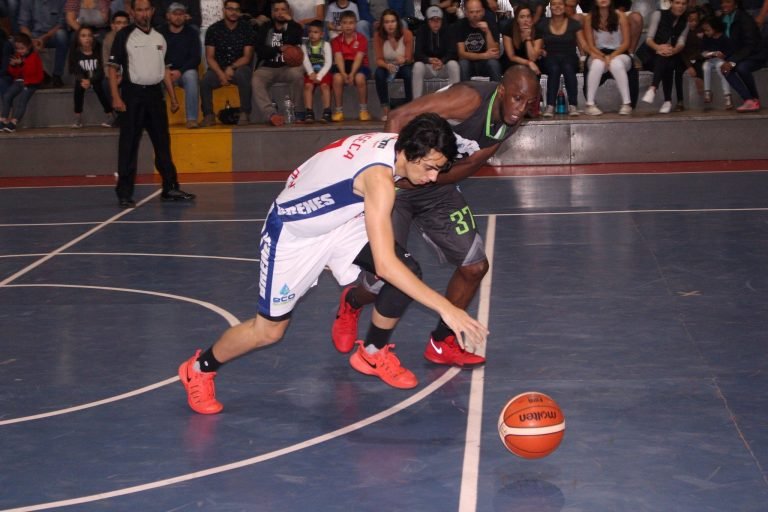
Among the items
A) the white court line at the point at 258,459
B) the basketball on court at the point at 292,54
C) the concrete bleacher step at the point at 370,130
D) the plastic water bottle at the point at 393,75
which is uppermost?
the basketball on court at the point at 292,54

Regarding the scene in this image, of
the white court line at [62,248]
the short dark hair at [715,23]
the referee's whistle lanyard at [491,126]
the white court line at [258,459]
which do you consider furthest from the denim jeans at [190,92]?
the white court line at [258,459]

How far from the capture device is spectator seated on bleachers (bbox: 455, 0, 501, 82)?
16.3 meters

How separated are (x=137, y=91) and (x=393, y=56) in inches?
188

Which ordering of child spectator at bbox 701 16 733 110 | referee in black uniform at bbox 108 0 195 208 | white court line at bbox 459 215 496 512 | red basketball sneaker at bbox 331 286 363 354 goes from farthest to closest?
child spectator at bbox 701 16 733 110, referee in black uniform at bbox 108 0 195 208, red basketball sneaker at bbox 331 286 363 354, white court line at bbox 459 215 496 512

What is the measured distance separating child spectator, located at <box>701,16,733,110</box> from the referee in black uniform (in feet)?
25.5

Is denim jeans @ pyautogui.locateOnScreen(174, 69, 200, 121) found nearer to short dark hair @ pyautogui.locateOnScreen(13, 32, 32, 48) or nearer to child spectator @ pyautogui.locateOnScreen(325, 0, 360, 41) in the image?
child spectator @ pyautogui.locateOnScreen(325, 0, 360, 41)

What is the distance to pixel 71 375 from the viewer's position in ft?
22.6

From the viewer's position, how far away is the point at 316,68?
16.5 meters

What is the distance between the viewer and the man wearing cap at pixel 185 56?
53.6 ft

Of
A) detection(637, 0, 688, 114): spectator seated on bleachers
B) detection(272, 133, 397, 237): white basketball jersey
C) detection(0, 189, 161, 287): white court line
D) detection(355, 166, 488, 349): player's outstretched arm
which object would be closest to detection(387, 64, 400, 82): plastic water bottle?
detection(637, 0, 688, 114): spectator seated on bleachers

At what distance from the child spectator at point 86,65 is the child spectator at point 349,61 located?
3.52m

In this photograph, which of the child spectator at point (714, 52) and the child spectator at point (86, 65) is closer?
the child spectator at point (714, 52)

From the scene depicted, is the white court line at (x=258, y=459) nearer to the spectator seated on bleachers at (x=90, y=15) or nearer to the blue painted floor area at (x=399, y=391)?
the blue painted floor area at (x=399, y=391)

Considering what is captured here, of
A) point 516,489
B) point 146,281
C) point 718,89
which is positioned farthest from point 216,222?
point 718,89
